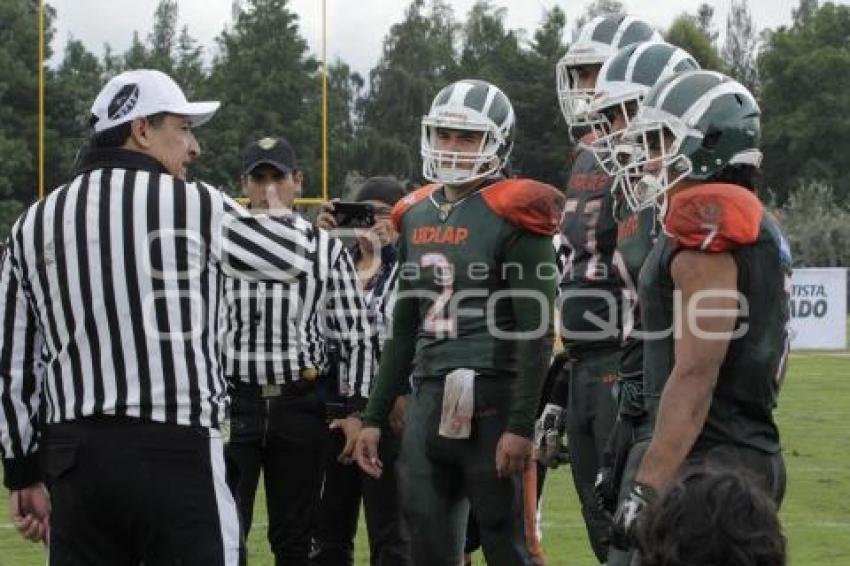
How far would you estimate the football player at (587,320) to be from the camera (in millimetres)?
5695

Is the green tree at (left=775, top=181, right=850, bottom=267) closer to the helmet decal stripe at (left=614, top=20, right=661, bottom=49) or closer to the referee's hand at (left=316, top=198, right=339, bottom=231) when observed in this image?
the referee's hand at (left=316, top=198, right=339, bottom=231)

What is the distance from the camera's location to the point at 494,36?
226 ft

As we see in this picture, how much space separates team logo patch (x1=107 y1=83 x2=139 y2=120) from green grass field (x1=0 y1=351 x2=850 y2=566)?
3.72 m

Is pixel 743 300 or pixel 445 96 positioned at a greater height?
pixel 445 96

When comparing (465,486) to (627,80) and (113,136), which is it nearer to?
(627,80)

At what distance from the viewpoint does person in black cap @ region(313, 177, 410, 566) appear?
7062mm

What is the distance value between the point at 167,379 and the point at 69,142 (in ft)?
134

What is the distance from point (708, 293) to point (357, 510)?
3.48 m

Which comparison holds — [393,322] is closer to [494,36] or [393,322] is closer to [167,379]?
[167,379]

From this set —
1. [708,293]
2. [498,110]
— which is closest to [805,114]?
[498,110]

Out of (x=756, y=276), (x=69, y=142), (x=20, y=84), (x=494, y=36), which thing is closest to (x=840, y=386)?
(x=756, y=276)

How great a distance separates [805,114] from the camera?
6378cm

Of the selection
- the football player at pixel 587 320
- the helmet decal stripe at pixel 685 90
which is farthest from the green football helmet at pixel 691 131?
the football player at pixel 587 320

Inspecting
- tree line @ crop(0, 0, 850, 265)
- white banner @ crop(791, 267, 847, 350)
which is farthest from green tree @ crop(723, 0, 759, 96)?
white banner @ crop(791, 267, 847, 350)
